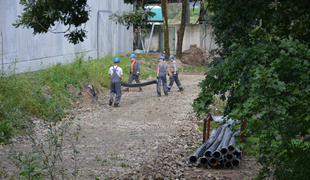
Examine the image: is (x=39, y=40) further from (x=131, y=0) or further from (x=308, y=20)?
(x=308, y=20)

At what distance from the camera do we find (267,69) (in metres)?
2.92

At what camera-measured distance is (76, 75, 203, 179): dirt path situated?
603 cm

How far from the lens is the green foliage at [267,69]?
9.30 feet

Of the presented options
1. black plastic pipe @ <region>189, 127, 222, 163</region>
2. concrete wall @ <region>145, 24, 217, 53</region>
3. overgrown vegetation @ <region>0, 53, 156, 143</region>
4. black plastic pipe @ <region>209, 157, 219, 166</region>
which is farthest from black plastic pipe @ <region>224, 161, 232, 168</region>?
concrete wall @ <region>145, 24, 217, 53</region>

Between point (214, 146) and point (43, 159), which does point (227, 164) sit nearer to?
point (214, 146)

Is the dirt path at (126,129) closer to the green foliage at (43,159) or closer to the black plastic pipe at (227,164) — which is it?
the green foliage at (43,159)

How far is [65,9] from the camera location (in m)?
4.99

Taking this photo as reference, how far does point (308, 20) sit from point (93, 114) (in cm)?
827

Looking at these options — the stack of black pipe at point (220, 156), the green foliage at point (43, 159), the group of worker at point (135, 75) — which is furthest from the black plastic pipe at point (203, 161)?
the group of worker at point (135, 75)

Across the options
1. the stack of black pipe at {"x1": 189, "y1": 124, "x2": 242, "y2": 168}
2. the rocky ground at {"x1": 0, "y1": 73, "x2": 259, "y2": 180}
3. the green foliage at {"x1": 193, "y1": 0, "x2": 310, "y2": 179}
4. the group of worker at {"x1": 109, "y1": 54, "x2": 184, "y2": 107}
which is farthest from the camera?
the group of worker at {"x1": 109, "y1": 54, "x2": 184, "y2": 107}

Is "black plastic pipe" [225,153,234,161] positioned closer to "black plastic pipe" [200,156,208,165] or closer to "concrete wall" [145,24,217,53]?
"black plastic pipe" [200,156,208,165]

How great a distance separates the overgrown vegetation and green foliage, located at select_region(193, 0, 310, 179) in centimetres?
244

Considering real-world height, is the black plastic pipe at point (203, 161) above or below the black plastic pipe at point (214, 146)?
below

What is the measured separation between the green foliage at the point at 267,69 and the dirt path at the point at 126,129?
302 centimetres
